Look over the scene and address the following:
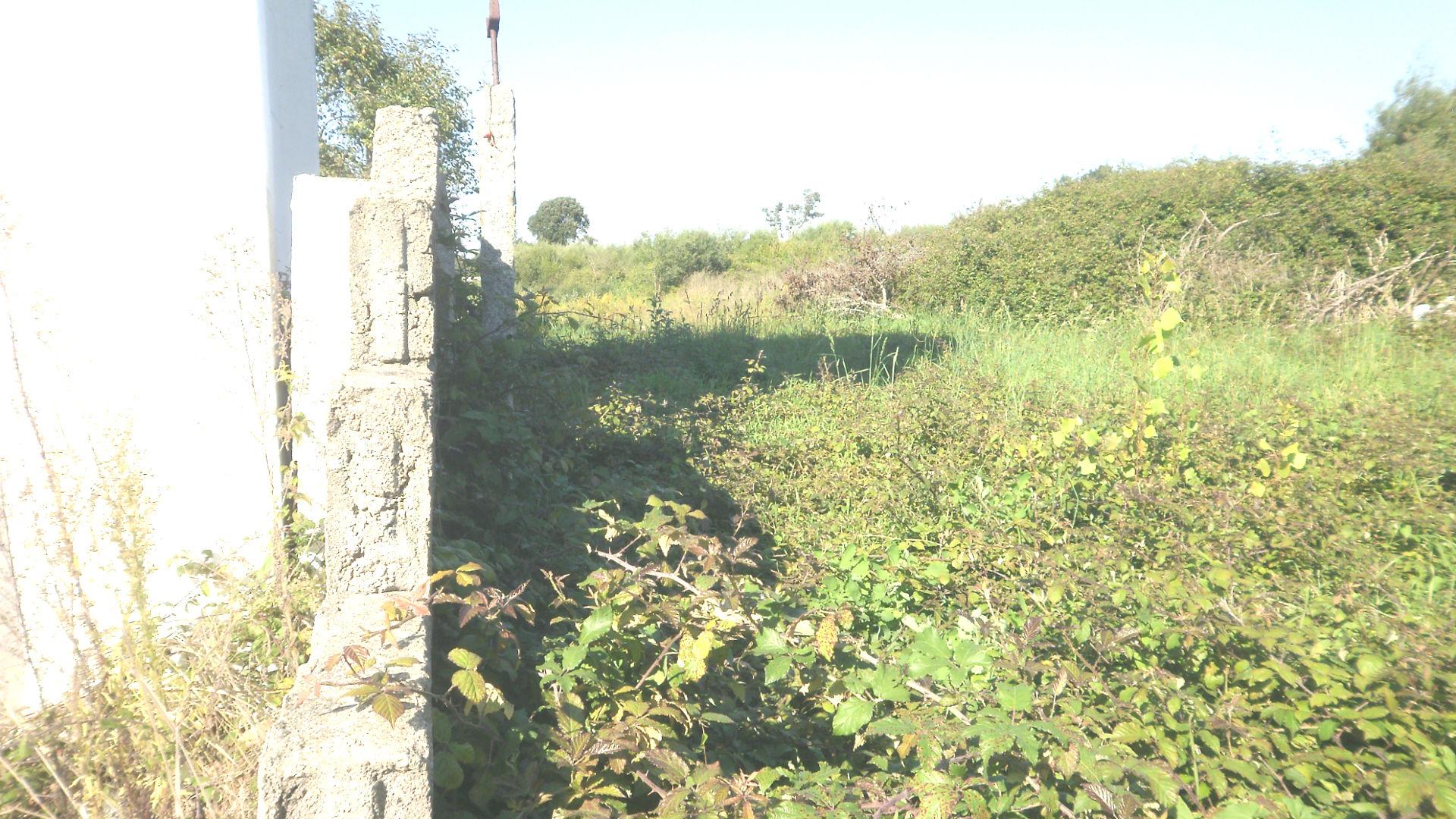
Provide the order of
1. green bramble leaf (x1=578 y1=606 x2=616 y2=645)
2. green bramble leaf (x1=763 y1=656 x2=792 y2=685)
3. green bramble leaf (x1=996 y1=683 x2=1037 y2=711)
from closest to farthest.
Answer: green bramble leaf (x1=996 y1=683 x2=1037 y2=711)
green bramble leaf (x1=763 y1=656 x2=792 y2=685)
green bramble leaf (x1=578 y1=606 x2=616 y2=645)

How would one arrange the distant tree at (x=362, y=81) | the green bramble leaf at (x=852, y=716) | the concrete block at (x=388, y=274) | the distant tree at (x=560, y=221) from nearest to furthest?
the green bramble leaf at (x=852, y=716) < the concrete block at (x=388, y=274) < the distant tree at (x=362, y=81) < the distant tree at (x=560, y=221)

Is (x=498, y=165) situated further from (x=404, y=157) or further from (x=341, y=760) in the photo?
(x=341, y=760)

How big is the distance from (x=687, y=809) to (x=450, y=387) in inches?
90.1

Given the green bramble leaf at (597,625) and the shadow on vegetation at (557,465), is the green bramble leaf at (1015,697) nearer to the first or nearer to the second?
the shadow on vegetation at (557,465)

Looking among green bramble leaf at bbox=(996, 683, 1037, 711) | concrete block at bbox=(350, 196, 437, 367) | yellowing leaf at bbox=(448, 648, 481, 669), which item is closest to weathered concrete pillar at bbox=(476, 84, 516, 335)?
concrete block at bbox=(350, 196, 437, 367)

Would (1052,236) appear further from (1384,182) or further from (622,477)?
(622,477)

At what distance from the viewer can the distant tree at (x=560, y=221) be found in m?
46.9

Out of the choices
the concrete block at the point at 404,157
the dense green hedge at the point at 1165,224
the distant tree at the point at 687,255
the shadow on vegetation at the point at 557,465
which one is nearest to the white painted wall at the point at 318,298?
the concrete block at the point at 404,157

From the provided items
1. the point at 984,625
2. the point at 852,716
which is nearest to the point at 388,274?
the point at 852,716

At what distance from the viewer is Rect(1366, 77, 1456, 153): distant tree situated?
1755cm

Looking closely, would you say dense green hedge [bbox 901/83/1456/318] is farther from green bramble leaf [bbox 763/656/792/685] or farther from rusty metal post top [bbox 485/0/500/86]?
green bramble leaf [bbox 763/656/792/685]

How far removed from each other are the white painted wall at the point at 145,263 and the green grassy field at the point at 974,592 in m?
0.83

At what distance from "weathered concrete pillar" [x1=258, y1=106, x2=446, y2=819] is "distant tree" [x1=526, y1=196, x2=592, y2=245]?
44158mm

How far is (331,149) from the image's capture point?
15195 mm
